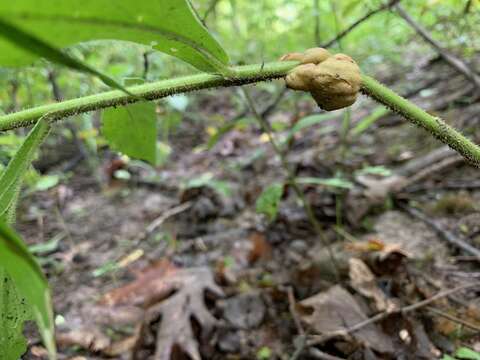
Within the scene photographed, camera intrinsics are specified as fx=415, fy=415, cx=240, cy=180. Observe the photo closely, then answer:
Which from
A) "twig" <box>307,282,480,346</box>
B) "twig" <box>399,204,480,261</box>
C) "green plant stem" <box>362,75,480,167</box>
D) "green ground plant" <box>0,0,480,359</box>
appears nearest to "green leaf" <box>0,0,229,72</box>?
"green ground plant" <box>0,0,480,359</box>

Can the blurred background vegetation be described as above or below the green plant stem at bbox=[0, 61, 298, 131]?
above

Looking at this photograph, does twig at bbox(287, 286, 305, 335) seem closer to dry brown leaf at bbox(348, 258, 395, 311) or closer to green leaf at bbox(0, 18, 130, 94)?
dry brown leaf at bbox(348, 258, 395, 311)

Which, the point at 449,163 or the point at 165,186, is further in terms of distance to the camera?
the point at 165,186

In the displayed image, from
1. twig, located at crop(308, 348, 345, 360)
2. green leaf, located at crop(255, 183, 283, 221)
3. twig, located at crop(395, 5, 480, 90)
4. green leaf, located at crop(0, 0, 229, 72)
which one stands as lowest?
twig, located at crop(308, 348, 345, 360)

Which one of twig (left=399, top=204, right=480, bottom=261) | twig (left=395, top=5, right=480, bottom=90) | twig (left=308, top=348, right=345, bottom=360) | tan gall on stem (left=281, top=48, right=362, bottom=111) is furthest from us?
twig (left=395, top=5, right=480, bottom=90)

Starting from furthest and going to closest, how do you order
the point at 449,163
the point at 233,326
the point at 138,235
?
the point at 138,235 → the point at 449,163 → the point at 233,326

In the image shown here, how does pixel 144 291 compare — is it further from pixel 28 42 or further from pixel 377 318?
pixel 28 42

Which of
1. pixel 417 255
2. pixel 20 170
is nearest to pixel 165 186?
pixel 417 255

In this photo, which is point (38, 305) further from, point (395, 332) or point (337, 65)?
point (395, 332)
